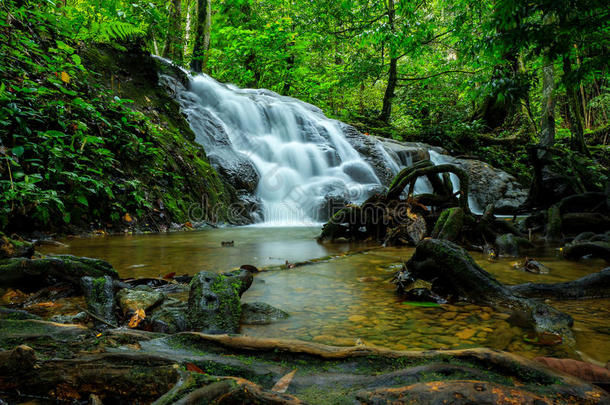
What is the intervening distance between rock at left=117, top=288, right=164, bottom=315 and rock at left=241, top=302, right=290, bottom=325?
54cm

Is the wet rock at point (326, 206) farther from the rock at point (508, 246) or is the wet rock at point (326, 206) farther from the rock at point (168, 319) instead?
the rock at point (168, 319)

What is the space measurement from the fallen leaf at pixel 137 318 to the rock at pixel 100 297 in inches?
4.6

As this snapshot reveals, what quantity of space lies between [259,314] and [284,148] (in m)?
10.6

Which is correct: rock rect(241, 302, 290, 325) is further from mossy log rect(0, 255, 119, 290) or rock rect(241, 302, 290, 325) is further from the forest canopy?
the forest canopy

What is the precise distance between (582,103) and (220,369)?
28135 mm

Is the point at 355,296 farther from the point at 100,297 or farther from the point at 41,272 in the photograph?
the point at 41,272

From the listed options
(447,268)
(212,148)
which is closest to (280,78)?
(212,148)

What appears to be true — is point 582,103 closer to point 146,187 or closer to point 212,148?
point 212,148

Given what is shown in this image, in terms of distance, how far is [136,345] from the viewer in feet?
4.27

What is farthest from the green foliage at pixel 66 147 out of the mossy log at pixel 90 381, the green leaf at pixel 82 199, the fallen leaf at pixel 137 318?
the mossy log at pixel 90 381

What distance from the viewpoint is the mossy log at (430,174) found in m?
4.94

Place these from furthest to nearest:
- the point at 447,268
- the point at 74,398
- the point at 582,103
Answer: the point at 582,103, the point at 447,268, the point at 74,398

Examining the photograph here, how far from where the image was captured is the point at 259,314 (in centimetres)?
212

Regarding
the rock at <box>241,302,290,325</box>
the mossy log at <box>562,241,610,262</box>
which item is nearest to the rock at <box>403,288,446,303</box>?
the rock at <box>241,302,290,325</box>
